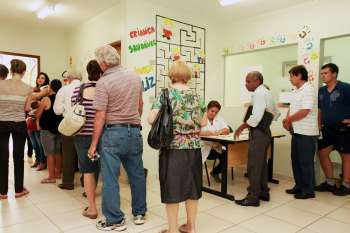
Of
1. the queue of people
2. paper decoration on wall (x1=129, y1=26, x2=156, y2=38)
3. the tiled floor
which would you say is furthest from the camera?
paper decoration on wall (x1=129, y1=26, x2=156, y2=38)

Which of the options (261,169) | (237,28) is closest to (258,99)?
(261,169)

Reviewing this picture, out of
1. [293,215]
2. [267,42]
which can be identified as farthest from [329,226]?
[267,42]

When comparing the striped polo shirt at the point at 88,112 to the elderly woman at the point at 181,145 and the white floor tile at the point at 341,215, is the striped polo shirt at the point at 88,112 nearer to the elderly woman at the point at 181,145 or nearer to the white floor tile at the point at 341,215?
the elderly woman at the point at 181,145

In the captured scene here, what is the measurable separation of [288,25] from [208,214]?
2.85 meters

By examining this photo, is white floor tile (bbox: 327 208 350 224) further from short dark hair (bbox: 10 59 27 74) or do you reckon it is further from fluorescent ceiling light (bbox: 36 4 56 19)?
fluorescent ceiling light (bbox: 36 4 56 19)

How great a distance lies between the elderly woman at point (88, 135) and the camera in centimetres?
240

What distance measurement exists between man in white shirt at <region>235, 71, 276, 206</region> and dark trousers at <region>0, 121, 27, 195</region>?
2338 mm

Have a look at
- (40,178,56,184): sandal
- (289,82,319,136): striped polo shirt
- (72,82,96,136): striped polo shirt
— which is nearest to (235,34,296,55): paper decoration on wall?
(289,82,319,136): striped polo shirt

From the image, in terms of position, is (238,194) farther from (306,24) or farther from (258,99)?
(306,24)

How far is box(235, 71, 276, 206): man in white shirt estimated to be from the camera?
2736mm

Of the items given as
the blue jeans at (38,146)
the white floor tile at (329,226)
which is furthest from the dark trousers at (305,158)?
the blue jeans at (38,146)

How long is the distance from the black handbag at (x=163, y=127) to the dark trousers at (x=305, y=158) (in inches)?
72.9

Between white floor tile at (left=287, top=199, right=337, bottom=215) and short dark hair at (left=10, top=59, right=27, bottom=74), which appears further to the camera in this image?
short dark hair at (left=10, top=59, right=27, bottom=74)

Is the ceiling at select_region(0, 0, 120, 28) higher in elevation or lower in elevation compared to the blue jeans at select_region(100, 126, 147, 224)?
higher
